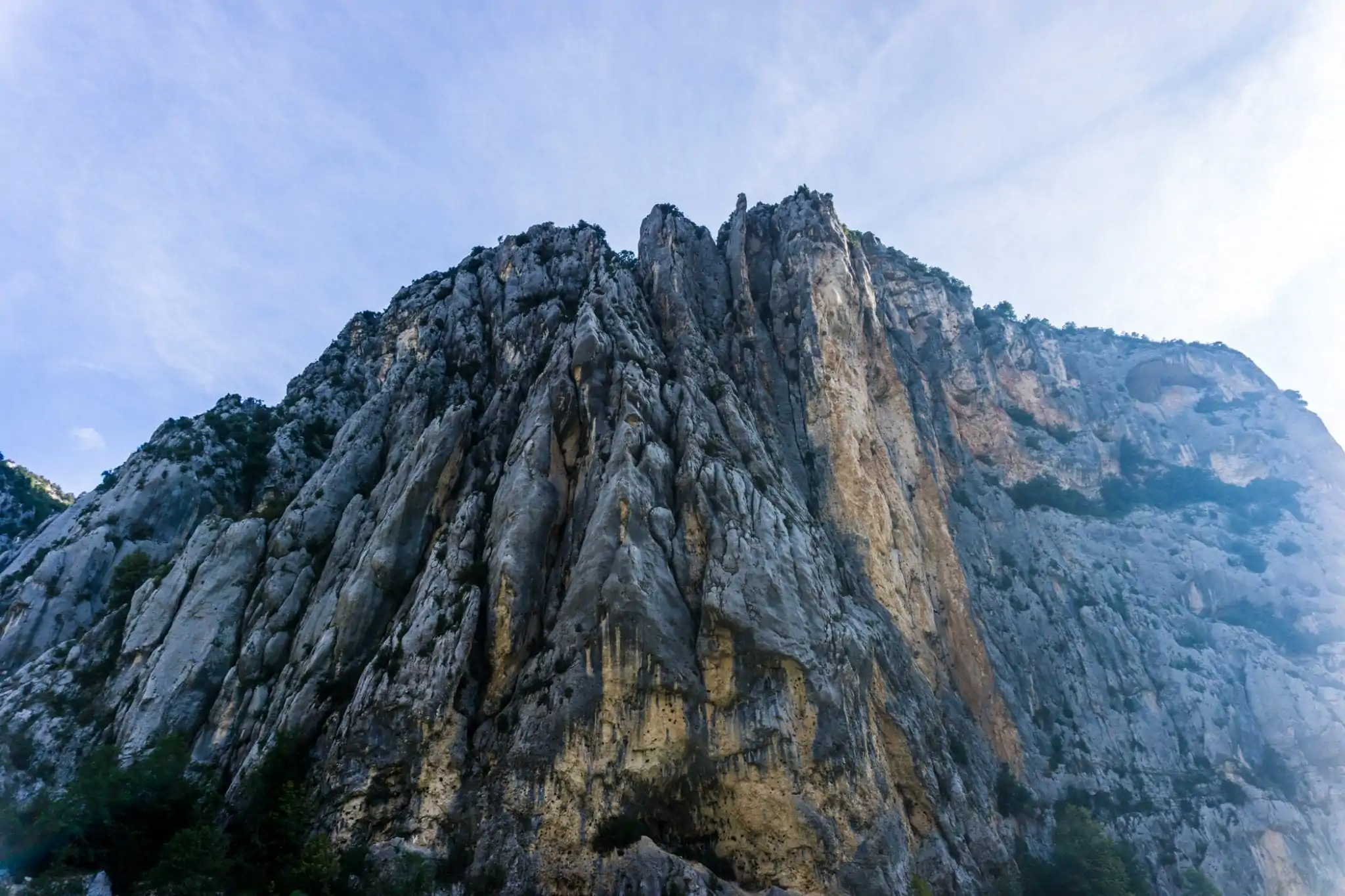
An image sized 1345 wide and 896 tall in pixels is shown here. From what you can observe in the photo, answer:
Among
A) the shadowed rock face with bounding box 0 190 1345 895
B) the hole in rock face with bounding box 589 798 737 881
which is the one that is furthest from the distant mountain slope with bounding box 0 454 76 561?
the hole in rock face with bounding box 589 798 737 881

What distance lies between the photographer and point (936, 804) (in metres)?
40.8

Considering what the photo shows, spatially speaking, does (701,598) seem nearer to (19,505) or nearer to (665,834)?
(665,834)

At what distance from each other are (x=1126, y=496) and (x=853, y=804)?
67.2 m

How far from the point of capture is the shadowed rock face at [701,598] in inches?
1388

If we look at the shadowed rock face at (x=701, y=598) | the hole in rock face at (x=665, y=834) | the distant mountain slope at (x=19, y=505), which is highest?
the distant mountain slope at (x=19, y=505)

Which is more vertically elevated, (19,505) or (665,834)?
(19,505)

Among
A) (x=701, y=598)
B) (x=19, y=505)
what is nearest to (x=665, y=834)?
(x=701, y=598)

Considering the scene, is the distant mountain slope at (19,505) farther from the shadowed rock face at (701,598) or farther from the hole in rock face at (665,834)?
the hole in rock face at (665,834)

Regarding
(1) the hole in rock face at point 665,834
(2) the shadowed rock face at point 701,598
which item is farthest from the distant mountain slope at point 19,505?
(1) the hole in rock face at point 665,834

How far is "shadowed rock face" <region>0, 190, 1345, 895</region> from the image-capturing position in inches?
1388

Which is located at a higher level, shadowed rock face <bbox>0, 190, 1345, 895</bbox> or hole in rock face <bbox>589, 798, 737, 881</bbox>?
shadowed rock face <bbox>0, 190, 1345, 895</bbox>

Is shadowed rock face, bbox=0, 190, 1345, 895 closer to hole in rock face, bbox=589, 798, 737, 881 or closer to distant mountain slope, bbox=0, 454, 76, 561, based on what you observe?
hole in rock face, bbox=589, 798, 737, 881

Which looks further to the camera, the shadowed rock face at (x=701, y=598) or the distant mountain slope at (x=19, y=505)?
the distant mountain slope at (x=19, y=505)

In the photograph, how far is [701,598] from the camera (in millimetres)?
39188
